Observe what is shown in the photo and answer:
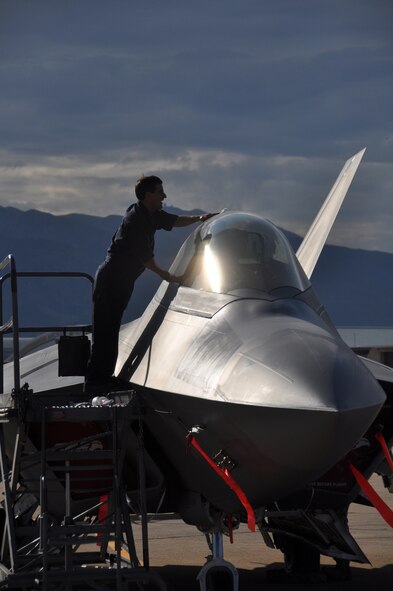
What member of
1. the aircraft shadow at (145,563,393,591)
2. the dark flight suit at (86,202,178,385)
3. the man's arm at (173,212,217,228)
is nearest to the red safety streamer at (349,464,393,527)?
the dark flight suit at (86,202,178,385)

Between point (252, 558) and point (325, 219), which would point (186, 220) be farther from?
point (325, 219)

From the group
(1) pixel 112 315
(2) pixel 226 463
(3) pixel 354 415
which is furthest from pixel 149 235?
(3) pixel 354 415

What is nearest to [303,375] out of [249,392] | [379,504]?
[249,392]

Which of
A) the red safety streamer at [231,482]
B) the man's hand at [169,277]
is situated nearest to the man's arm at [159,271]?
the man's hand at [169,277]

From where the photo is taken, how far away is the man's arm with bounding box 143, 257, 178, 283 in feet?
28.6

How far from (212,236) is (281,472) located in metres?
2.31

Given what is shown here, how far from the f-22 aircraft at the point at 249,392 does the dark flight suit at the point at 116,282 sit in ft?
0.56

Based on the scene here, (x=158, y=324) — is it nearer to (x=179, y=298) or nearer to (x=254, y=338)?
(x=179, y=298)

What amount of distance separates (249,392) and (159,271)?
7.84ft

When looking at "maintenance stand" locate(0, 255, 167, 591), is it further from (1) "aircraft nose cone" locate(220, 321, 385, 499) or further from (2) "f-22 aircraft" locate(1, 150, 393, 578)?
(1) "aircraft nose cone" locate(220, 321, 385, 499)

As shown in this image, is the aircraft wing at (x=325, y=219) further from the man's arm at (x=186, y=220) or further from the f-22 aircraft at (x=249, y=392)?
the f-22 aircraft at (x=249, y=392)

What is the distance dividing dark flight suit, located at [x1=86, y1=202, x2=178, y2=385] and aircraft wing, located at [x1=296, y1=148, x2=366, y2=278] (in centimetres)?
345

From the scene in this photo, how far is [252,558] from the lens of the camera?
12297mm

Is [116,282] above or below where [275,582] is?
above
